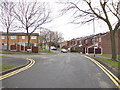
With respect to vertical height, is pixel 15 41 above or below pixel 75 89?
above

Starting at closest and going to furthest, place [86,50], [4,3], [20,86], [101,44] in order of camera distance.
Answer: [20,86] < [4,3] < [101,44] < [86,50]

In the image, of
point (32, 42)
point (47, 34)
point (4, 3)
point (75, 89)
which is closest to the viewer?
point (75, 89)

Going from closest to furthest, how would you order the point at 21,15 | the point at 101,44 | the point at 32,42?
the point at 21,15 → the point at 101,44 → the point at 32,42

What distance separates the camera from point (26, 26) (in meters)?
34.8

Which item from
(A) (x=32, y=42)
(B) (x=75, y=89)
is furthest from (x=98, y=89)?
(A) (x=32, y=42)

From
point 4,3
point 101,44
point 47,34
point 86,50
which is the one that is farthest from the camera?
point 47,34

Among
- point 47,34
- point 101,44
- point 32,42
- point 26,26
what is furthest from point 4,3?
point 47,34

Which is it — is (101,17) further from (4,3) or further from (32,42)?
(32,42)

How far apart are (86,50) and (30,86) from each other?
48.7 meters

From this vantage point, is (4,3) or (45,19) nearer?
(4,3)

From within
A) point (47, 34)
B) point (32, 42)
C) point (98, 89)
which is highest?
point (47, 34)

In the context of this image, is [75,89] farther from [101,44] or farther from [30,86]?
[101,44]

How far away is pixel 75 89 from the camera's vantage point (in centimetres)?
538

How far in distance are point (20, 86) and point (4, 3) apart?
28.9 meters
